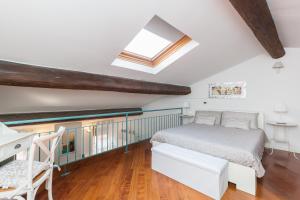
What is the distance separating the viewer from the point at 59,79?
6.90 ft

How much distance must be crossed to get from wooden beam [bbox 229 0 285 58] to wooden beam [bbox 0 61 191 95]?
212 centimetres

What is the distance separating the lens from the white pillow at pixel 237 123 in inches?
124

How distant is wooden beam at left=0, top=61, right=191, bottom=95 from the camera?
173 centimetres

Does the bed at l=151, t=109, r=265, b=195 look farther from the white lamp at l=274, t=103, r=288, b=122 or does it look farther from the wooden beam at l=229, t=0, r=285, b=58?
the wooden beam at l=229, t=0, r=285, b=58

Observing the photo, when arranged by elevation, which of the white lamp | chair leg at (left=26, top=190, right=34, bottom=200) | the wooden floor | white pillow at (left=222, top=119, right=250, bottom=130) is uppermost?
the white lamp

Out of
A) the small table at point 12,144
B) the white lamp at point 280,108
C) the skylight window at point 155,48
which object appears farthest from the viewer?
the white lamp at point 280,108

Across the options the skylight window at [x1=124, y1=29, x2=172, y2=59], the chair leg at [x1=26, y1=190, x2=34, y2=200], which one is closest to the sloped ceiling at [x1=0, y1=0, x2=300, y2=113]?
the skylight window at [x1=124, y1=29, x2=172, y2=59]

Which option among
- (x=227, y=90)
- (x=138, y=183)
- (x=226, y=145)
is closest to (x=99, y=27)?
(x=138, y=183)

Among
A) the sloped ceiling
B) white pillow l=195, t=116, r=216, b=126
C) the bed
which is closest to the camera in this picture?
the sloped ceiling

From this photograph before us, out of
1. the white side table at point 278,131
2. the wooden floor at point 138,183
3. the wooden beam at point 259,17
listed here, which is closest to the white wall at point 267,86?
the white side table at point 278,131

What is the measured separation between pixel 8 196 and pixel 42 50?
59.8 inches

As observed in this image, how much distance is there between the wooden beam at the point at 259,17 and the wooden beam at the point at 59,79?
83.6 inches

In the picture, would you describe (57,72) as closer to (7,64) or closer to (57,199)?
(7,64)

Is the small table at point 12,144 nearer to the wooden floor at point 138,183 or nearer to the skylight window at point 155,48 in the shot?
the wooden floor at point 138,183
